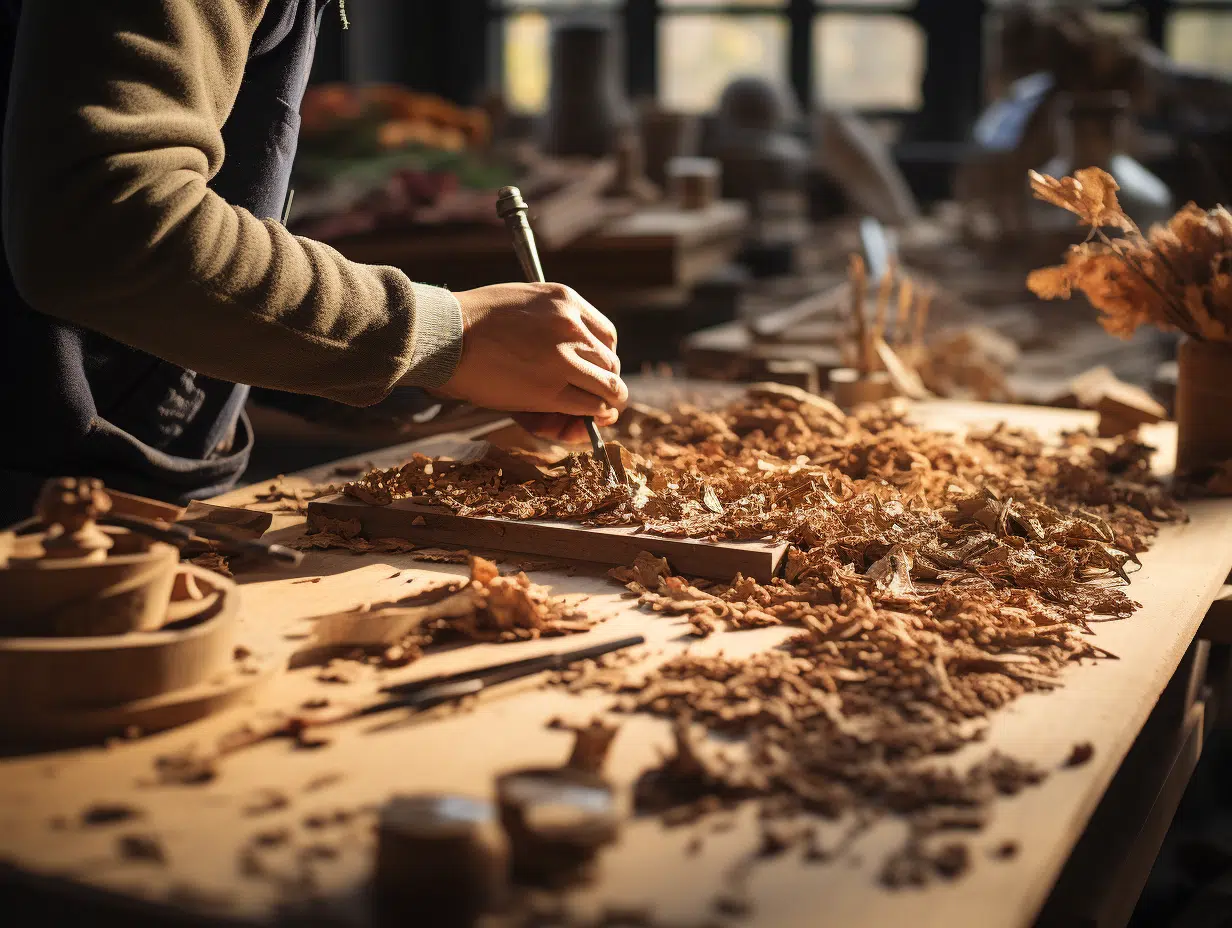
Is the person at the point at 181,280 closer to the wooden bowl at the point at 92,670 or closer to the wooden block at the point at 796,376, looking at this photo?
the wooden bowl at the point at 92,670

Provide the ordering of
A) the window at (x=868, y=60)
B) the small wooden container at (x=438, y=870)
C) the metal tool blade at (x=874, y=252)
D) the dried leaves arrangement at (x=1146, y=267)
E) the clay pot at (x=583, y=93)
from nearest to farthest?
1. the small wooden container at (x=438, y=870)
2. the dried leaves arrangement at (x=1146, y=267)
3. the metal tool blade at (x=874, y=252)
4. the clay pot at (x=583, y=93)
5. the window at (x=868, y=60)

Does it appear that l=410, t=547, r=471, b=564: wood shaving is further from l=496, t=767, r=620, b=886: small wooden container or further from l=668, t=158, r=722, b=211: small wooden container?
l=668, t=158, r=722, b=211: small wooden container

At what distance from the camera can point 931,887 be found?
0.82 m

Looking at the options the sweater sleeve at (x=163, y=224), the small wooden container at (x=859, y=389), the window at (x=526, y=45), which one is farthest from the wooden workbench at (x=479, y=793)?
the window at (x=526, y=45)

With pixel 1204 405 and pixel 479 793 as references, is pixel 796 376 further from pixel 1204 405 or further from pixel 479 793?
pixel 479 793

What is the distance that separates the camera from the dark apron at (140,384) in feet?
5.19

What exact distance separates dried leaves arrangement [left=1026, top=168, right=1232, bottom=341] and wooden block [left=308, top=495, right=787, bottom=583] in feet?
2.43

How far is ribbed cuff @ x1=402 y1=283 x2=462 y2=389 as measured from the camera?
1339 millimetres

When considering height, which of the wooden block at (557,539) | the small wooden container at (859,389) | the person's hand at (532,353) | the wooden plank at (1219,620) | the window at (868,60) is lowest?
the wooden plank at (1219,620)

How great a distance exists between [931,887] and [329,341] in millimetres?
762

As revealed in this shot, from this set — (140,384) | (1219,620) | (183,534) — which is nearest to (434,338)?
(183,534)

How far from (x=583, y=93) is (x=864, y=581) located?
4128mm

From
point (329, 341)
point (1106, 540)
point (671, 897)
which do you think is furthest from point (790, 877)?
point (1106, 540)

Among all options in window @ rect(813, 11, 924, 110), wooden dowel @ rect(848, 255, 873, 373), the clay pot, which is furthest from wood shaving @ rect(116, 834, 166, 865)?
window @ rect(813, 11, 924, 110)
